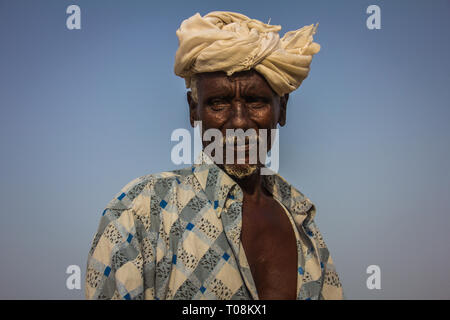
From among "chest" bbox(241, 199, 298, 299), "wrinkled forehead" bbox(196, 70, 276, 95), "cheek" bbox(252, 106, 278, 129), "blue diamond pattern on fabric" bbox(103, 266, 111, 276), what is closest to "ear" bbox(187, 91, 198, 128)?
"wrinkled forehead" bbox(196, 70, 276, 95)

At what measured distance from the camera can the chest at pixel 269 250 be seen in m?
1.41

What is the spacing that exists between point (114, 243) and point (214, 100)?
1.87 ft

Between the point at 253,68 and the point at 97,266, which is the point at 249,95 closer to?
the point at 253,68

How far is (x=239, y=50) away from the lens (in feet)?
4.58

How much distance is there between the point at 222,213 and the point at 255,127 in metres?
0.31

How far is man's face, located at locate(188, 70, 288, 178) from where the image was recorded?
1.44 m

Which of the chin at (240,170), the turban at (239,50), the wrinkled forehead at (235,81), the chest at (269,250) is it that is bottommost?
the chest at (269,250)

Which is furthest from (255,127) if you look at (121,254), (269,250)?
(121,254)

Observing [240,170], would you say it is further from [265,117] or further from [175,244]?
[175,244]

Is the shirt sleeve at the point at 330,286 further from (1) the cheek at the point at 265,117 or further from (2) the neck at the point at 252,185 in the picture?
(1) the cheek at the point at 265,117

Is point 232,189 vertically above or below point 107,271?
above

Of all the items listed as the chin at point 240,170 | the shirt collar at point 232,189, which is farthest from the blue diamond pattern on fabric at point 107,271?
the chin at point 240,170
